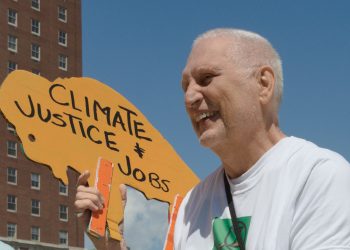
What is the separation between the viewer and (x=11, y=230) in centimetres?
5447

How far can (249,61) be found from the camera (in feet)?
7.34

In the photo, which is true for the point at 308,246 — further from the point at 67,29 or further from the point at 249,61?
the point at 67,29

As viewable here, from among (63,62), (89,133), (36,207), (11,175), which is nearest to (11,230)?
(36,207)

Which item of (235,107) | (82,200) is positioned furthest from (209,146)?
(82,200)

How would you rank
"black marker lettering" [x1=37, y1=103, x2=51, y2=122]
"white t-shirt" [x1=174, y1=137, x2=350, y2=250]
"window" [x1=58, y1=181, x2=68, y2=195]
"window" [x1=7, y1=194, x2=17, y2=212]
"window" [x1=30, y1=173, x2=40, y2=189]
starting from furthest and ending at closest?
"window" [x1=58, y1=181, x2=68, y2=195], "window" [x1=30, y1=173, x2=40, y2=189], "window" [x1=7, y1=194, x2=17, y2=212], "black marker lettering" [x1=37, y1=103, x2=51, y2=122], "white t-shirt" [x1=174, y1=137, x2=350, y2=250]

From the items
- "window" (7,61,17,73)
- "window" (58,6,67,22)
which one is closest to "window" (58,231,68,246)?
"window" (7,61,17,73)

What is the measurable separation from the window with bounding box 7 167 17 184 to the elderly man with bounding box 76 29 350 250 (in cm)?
5463

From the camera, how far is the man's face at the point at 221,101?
2199 mm

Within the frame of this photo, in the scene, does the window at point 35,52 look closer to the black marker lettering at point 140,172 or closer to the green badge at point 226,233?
the black marker lettering at point 140,172

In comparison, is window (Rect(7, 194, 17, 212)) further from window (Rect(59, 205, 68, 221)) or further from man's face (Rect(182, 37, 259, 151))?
man's face (Rect(182, 37, 259, 151))

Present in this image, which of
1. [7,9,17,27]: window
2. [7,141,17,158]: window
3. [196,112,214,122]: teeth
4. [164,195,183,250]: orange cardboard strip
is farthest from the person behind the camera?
[7,9,17,27]: window

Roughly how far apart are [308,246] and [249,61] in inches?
22.0

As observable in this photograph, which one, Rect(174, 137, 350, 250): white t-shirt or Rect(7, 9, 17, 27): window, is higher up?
Rect(7, 9, 17, 27): window

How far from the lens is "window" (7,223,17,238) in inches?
2144
